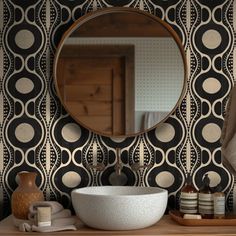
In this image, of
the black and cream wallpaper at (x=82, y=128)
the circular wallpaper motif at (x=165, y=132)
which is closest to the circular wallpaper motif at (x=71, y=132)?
the black and cream wallpaper at (x=82, y=128)

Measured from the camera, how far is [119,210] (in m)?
1.96

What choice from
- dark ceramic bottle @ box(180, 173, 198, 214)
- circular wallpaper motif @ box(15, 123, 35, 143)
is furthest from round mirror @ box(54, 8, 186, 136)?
dark ceramic bottle @ box(180, 173, 198, 214)

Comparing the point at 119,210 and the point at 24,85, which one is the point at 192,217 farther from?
the point at 24,85

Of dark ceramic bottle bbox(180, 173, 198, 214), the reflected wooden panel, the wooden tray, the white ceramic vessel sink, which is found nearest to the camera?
the white ceramic vessel sink

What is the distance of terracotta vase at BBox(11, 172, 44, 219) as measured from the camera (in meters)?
2.18

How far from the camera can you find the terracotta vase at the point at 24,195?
85.8 inches

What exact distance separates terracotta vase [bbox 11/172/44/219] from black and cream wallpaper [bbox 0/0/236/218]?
0.18 m

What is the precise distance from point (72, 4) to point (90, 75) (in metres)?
0.35

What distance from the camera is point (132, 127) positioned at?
2.42m

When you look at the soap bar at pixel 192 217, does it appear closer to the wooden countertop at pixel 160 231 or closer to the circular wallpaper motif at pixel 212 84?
the wooden countertop at pixel 160 231

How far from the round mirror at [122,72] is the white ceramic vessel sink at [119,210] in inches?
18.7

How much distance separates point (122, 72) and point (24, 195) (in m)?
0.72

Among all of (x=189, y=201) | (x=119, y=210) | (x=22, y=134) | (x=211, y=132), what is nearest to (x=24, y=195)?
(x=22, y=134)

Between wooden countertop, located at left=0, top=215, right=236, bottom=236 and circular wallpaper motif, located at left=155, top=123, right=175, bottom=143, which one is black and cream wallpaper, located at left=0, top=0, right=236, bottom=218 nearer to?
circular wallpaper motif, located at left=155, top=123, right=175, bottom=143
